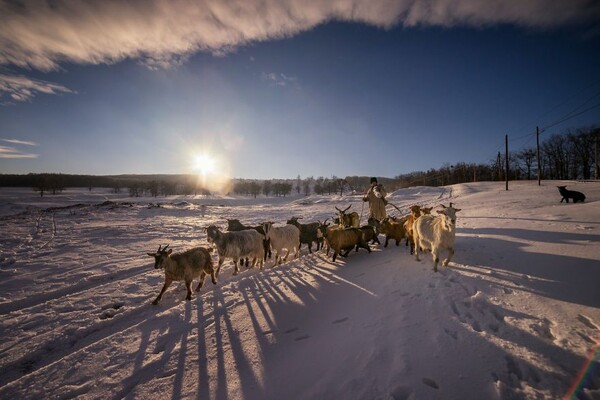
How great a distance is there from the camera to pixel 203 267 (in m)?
7.31

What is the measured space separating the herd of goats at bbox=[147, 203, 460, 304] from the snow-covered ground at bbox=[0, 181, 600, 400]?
63 centimetres

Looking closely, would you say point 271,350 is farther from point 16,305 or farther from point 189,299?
point 16,305

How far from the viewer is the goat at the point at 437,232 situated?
6.27 metres

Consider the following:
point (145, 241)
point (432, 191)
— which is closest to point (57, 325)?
point (145, 241)

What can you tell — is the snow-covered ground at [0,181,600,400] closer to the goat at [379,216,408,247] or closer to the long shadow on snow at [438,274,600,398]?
the long shadow on snow at [438,274,600,398]

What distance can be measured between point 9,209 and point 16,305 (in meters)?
50.0

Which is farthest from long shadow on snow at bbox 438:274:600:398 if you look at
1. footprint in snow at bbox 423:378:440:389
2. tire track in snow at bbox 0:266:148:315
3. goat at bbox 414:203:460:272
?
tire track in snow at bbox 0:266:148:315

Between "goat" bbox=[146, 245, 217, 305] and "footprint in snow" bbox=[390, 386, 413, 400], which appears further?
"goat" bbox=[146, 245, 217, 305]

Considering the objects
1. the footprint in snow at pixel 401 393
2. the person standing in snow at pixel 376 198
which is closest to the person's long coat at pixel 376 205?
the person standing in snow at pixel 376 198

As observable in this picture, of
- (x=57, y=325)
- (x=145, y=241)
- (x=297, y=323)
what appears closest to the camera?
(x=297, y=323)

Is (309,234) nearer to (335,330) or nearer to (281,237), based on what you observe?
(281,237)

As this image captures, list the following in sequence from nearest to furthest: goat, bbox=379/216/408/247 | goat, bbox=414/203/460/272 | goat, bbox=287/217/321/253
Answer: goat, bbox=414/203/460/272, goat, bbox=379/216/408/247, goat, bbox=287/217/321/253

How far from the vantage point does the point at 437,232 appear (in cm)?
657

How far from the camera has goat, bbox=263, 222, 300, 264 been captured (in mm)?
9641
